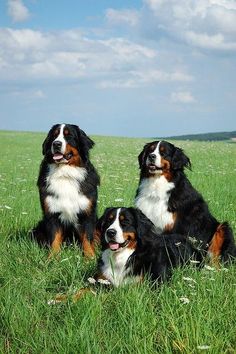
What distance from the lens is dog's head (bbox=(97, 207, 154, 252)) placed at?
5129 mm

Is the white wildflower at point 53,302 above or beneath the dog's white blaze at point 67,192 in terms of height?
beneath

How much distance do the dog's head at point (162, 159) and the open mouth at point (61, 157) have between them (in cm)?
97

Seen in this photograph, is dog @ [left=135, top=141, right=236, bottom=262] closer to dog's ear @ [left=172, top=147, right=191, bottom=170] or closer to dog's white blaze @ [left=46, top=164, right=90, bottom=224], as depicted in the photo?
dog's ear @ [left=172, top=147, right=191, bottom=170]

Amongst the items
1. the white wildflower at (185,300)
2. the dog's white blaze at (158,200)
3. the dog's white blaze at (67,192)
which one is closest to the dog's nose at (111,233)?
the white wildflower at (185,300)

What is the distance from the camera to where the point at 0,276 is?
218 inches

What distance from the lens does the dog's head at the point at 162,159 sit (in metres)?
6.83

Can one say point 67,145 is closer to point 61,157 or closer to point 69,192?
point 61,157

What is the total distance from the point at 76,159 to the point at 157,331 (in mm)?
3517

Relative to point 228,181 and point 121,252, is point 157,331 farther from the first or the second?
point 228,181

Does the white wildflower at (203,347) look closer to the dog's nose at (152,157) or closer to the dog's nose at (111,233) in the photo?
the dog's nose at (111,233)

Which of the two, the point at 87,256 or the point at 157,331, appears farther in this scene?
the point at 87,256

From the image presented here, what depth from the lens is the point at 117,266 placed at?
528 cm

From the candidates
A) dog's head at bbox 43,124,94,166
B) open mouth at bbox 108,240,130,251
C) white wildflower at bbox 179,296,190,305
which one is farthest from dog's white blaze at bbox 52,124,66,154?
white wildflower at bbox 179,296,190,305

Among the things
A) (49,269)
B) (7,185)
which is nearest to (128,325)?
(49,269)
